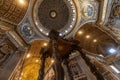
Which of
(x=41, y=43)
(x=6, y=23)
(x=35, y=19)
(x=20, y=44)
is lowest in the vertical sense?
(x=41, y=43)

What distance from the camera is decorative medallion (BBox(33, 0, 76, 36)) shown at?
14.0 metres

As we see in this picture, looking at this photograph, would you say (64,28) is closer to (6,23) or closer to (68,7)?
(68,7)

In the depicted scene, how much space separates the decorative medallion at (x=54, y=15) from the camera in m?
14.0

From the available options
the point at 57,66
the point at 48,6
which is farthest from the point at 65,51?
the point at 48,6

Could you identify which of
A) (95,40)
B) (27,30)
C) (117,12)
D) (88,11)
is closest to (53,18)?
(27,30)

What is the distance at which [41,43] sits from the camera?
14258 millimetres

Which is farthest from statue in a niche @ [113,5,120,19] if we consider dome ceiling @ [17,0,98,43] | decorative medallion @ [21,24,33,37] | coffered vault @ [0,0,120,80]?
decorative medallion @ [21,24,33,37]

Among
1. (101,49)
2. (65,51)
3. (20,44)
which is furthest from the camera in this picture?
(101,49)

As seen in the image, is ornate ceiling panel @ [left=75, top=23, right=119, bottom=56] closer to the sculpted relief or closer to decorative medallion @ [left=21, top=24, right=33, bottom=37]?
decorative medallion @ [left=21, top=24, right=33, bottom=37]

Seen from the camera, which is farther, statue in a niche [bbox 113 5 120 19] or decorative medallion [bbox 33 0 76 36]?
decorative medallion [bbox 33 0 76 36]

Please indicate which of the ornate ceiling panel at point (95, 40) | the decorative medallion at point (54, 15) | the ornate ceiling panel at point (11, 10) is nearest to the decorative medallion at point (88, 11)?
the decorative medallion at point (54, 15)

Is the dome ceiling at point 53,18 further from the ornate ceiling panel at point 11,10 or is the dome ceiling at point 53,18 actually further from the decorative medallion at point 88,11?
the ornate ceiling panel at point 11,10

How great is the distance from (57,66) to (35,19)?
10.4m

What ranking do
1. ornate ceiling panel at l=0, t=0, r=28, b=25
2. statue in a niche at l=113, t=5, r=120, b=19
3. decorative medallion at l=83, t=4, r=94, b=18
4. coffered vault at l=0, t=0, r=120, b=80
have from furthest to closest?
decorative medallion at l=83, t=4, r=94, b=18
ornate ceiling panel at l=0, t=0, r=28, b=25
coffered vault at l=0, t=0, r=120, b=80
statue in a niche at l=113, t=5, r=120, b=19
